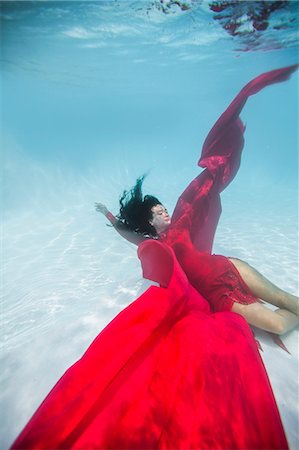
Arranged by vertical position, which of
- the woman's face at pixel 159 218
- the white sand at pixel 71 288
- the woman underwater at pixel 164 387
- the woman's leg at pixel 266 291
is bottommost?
the white sand at pixel 71 288

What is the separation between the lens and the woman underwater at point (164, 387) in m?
1.79

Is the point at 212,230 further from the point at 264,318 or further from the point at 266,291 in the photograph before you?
the point at 264,318

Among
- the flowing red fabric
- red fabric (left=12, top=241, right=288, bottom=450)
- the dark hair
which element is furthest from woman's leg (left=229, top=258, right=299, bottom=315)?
the dark hair

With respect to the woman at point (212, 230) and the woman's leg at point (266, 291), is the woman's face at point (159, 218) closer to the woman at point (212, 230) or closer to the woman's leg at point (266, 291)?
the woman at point (212, 230)

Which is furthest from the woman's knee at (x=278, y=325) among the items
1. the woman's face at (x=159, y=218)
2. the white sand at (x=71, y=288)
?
the woman's face at (x=159, y=218)

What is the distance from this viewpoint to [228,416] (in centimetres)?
193

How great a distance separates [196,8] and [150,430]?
14.6 metres

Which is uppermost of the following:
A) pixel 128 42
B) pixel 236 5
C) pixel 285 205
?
pixel 128 42

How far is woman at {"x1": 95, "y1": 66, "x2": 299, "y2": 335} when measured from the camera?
356 centimetres

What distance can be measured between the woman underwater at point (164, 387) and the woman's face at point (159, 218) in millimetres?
1280

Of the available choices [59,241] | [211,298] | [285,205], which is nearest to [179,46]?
[285,205]

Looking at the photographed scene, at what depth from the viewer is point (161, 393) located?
2041 millimetres

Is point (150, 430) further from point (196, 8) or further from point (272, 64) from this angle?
point (272, 64)

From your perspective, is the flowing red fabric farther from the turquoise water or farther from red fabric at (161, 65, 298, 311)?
the turquoise water
